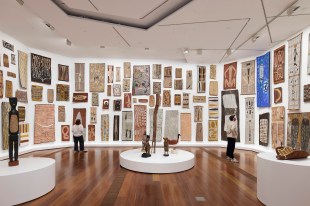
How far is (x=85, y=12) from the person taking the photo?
5332 mm

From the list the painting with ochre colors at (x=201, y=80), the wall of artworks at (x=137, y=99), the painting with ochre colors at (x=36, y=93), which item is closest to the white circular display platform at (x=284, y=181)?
Answer: the wall of artworks at (x=137, y=99)

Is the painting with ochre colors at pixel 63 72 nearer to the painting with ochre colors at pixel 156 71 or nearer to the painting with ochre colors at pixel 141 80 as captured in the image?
the painting with ochre colors at pixel 141 80

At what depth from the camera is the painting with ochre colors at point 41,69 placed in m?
8.75

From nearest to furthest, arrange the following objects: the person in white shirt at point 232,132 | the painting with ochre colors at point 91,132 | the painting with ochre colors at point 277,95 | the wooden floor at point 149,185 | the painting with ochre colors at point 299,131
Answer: the wooden floor at point 149,185, the painting with ochre colors at point 299,131, the person in white shirt at point 232,132, the painting with ochre colors at point 277,95, the painting with ochre colors at point 91,132

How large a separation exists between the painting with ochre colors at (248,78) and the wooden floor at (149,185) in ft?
11.4

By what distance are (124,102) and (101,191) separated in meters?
6.21

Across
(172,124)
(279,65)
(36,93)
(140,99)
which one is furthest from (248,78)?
(36,93)

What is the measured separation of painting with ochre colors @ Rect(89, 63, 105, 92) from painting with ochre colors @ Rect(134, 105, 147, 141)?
6.09 feet

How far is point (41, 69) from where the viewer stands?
9070mm

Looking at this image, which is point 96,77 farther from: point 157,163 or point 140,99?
point 157,163

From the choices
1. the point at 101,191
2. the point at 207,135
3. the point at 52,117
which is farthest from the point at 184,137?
the point at 101,191

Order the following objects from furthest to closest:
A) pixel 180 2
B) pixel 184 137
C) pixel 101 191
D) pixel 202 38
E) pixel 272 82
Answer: pixel 184 137, pixel 272 82, pixel 202 38, pixel 180 2, pixel 101 191

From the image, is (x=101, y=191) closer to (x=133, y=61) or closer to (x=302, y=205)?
(x=302, y=205)

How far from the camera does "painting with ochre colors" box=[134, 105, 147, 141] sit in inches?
397
